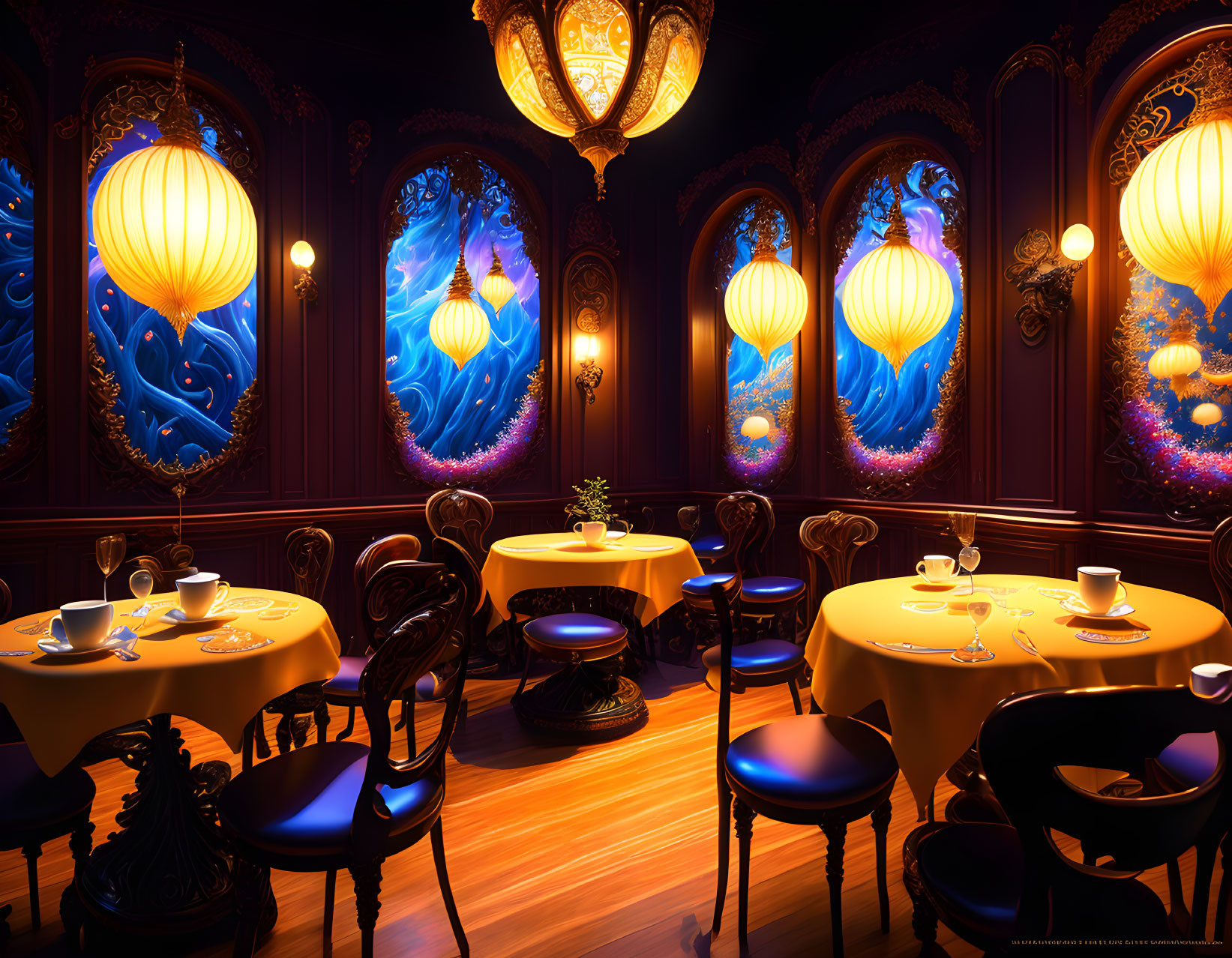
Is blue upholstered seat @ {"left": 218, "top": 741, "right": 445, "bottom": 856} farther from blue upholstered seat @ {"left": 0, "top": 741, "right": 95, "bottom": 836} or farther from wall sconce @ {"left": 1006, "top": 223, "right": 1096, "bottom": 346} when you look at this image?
wall sconce @ {"left": 1006, "top": 223, "right": 1096, "bottom": 346}

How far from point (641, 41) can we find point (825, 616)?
6.44 ft

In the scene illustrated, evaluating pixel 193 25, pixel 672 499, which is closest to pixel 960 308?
pixel 672 499

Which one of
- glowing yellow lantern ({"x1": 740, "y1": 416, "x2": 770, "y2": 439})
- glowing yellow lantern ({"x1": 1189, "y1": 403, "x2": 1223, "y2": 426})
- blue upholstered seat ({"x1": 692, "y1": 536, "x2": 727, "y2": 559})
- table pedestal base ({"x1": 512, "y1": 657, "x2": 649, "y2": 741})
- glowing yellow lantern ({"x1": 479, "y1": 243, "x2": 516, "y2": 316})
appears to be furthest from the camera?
glowing yellow lantern ({"x1": 740, "y1": 416, "x2": 770, "y2": 439})

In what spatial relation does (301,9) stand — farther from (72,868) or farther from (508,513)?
(72,868)

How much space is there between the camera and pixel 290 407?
14.2 ft

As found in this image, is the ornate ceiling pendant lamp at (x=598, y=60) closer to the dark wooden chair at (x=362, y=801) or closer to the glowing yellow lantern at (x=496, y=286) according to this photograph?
the dark wooden chair at (x=362, y=801)

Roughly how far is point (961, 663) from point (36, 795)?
92.1 inches

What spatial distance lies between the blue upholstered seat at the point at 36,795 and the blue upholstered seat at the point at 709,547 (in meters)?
3.60

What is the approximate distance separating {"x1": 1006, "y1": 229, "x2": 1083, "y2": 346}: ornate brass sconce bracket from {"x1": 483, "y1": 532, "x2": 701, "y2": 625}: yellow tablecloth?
2.26 m

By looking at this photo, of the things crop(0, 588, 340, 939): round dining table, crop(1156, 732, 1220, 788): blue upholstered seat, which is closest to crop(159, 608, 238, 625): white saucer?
crop(0, 588, 340, 939): round dining table

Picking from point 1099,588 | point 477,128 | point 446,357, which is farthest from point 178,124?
point 1099,588

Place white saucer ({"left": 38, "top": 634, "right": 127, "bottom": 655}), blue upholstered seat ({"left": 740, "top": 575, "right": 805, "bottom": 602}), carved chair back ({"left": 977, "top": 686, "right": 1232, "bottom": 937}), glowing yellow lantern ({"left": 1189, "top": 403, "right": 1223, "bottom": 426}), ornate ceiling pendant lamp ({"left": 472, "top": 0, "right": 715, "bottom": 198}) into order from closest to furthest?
carved chair back ({"left": 977, "top": 686, "right": 1232, "bottom": 937})
white saucer ({"left": 38, "top": 634, "right": 127, "bottom": 655})
ornate ceiling pendant lamp ({"left": 472, "top": 0, "right": 715, "bottom": 198})
glowing yellow lantern ({"left": 1189, "top": 403, "right": 1223, "bottom": 426})
blue upholstered seat ({"left": 740, "top": 575, "right": 805, "bottom": 602})

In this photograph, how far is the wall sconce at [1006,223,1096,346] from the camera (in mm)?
3393

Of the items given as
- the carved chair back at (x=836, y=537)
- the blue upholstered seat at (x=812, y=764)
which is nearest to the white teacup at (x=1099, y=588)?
the blue upholstered seat at (x=812, y=764)
